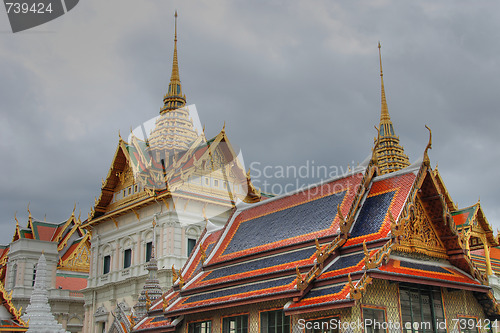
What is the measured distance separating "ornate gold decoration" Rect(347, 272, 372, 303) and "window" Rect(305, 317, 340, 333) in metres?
0.80

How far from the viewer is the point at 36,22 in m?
15.9

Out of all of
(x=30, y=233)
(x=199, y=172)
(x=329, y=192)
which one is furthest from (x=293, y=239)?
(x=30, y=233)

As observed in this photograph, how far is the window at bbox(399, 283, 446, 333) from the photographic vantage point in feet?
45.2

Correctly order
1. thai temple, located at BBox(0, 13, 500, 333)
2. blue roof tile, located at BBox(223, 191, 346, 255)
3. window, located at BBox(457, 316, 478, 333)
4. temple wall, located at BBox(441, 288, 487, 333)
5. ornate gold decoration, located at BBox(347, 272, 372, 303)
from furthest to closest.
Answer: blue roof tile, located at BBox(223, 191, 346, 255) < window, located at BBox(457, 316, 478, 333) < temple wall, located at BBox(441, 288, 487, 333) < thai temple, located at BBox(0, 13, 500, 333) < ornate gold decoration, located at BBox(347, 272, 372, 303)

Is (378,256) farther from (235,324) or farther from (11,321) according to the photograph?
(11,321)

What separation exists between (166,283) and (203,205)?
5.64 metres

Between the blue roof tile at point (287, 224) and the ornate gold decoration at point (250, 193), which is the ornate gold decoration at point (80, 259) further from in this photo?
the blue roof tile at point (287, 224)

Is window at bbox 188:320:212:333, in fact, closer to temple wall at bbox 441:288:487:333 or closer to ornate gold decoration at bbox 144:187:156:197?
temple wall at bbox 441:288:487:333

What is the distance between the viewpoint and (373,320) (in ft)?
43.1

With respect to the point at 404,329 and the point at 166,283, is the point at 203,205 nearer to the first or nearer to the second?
the point at 166,283

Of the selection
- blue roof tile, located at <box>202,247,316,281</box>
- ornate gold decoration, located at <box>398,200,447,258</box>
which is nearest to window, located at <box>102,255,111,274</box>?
blue roof tile, located at <box>202,247,316,281</box>

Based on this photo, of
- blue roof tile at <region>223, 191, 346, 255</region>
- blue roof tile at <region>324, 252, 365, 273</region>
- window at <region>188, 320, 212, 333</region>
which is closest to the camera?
blue roof tile at <region>324, 252, 365, 273</region>

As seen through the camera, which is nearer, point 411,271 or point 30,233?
point 411,271

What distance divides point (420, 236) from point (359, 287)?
131 inches
